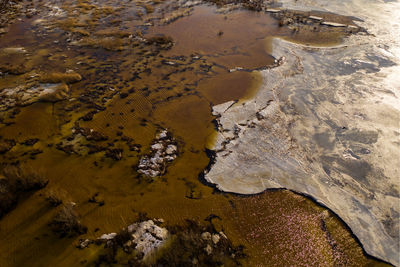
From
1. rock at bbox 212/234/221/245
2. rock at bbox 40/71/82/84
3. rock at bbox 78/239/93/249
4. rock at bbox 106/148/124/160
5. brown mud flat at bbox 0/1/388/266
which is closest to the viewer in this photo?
rock at bbox 78/239/93/249

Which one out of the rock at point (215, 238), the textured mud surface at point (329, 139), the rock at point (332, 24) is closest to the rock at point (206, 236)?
the rock at point (215, 238)

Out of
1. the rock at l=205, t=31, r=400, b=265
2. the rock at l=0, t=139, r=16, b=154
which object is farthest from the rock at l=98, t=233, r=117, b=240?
the rock at l=0, t=139, r=16, b=154

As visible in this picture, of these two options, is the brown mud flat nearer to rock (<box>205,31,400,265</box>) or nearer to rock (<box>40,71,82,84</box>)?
rock (<box>40,71,82,84</box>)

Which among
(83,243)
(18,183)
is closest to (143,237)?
(83,243)

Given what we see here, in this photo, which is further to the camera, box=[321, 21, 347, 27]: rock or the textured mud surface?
box=[321, 21, 347, 27]: rock

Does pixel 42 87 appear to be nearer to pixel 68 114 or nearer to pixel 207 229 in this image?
pixel 68 114

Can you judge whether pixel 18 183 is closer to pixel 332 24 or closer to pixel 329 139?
pixel 329 139
